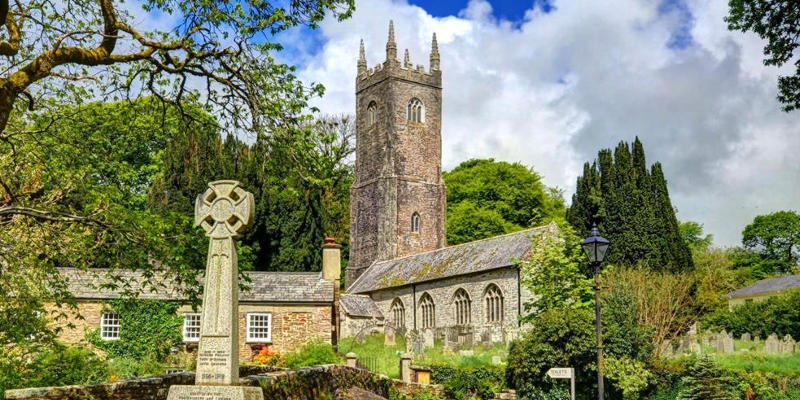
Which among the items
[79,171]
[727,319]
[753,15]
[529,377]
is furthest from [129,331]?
[727,319]

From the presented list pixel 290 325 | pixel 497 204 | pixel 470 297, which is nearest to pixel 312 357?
pixel 290 325

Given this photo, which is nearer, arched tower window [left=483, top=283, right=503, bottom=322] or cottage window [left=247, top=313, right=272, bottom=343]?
cottage window [left=247, top=313, right=272, bottom=343]

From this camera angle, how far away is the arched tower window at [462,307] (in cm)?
4031

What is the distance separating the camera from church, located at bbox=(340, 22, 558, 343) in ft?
139

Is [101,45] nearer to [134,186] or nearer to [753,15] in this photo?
[753,15]

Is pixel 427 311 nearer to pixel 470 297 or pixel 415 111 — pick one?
pixel 470 297

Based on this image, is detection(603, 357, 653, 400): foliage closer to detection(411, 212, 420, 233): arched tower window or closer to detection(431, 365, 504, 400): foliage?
detection(431, 365, 504, 400): foliage

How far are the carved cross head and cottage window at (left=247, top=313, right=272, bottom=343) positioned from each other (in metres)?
21.5

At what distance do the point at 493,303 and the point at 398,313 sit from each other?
28.3 feet

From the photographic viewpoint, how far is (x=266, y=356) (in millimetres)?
27547

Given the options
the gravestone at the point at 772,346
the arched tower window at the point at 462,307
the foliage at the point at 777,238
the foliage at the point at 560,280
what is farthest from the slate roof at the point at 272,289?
the foliage at the point at 777,238

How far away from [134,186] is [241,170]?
27.1 feet

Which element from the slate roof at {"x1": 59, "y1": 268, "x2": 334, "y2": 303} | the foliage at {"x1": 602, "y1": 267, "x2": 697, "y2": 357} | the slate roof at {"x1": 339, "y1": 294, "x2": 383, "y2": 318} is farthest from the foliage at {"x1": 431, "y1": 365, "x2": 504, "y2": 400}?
the slate roof at {"x1": 339, "y1": 294, "x2": 383, "y2": 318}

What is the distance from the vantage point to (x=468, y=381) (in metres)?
23.2
